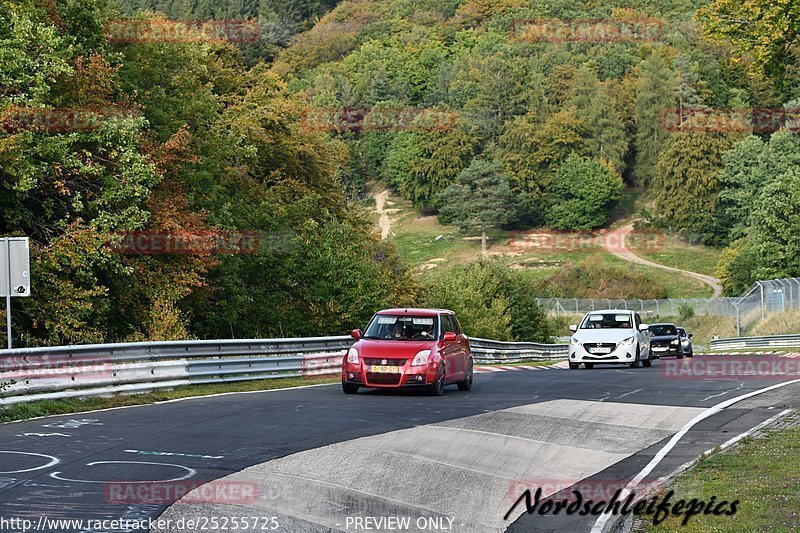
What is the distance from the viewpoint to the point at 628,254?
134m

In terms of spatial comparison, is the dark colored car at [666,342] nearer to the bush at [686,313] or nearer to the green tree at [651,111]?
the bush at [686,313]

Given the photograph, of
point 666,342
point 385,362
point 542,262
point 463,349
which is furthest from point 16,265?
point 542,262

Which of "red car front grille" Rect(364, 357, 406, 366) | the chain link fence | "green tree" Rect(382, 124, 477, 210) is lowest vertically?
the chain link fence

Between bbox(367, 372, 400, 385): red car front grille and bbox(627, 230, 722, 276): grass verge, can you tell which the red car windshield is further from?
bbox(627, 230, 722, 276): grass verge

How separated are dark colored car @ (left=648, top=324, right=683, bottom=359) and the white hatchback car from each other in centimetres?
1142

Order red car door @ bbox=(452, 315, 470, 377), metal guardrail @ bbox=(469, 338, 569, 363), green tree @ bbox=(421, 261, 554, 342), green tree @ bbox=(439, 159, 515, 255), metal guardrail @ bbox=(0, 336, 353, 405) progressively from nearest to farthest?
1. metal guardrail @ bbox=(0, 336, 353, 405)
2. red car door @ bbox=(452, 315, 470, 377)
3. metal guardrail @ bbox=(469, 338, 569, 363)
4. green tree @ bbox=(421, 261, 554, 342)
5. green tree @ bbox=(439, 159, 515, 255)

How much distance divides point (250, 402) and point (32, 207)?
14.4 metres

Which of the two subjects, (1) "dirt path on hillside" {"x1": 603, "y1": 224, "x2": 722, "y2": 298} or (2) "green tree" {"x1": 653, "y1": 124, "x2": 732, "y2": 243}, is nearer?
(1) "dirt path on hillside" {"x1": 603, "y1": 224, "x2": 722, "y2": 298}

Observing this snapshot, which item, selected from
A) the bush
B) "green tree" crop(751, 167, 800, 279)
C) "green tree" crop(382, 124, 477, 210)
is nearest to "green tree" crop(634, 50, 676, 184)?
"green tree" crop(382, 124, 477, 210)

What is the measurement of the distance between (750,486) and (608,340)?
24.3 meters

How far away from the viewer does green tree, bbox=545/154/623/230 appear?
145625 millimetres

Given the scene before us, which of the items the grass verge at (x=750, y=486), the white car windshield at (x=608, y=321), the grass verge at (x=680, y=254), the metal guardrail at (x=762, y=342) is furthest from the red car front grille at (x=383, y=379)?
the grass verge at (x=680, y=254)

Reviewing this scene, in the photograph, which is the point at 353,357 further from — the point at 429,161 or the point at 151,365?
the point at 429,161

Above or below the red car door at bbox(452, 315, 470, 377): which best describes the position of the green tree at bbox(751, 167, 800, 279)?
above
